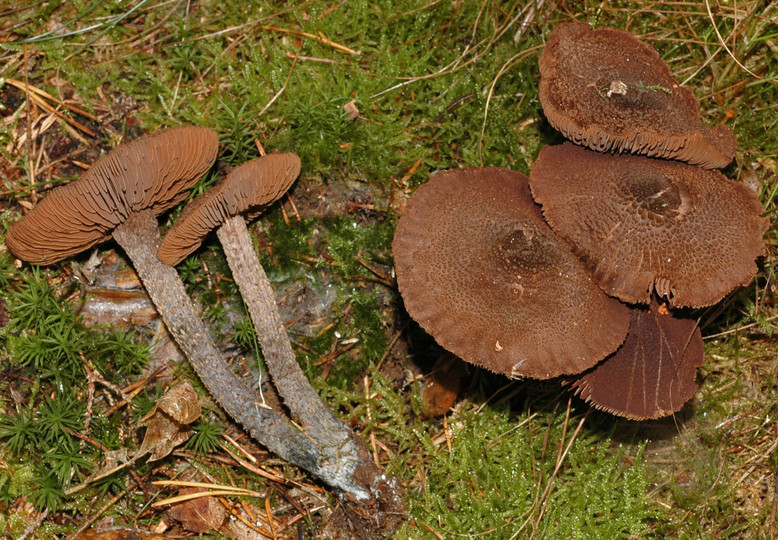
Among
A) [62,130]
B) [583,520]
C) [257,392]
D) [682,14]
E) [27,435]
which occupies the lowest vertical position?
[583,520]

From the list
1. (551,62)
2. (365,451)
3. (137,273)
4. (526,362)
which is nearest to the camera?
(526,362)

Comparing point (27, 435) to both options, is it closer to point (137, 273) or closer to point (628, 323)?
point (137, 273)

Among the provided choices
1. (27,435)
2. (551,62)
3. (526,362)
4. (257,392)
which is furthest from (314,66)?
(27,435)

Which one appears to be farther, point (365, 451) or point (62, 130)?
point (62, 130)

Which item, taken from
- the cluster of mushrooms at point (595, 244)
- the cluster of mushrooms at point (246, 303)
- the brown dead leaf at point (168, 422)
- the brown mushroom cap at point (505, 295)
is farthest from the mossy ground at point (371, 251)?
the brown mushroom cap at point (505, 295)

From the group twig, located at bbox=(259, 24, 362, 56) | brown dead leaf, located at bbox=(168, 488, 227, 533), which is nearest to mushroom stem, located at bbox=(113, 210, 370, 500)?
brown dead leaf, located at bbox=(168, 488, 227, 533)

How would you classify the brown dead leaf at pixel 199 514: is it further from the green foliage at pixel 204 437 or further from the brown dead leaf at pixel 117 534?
the green foliage at pixel 204 437

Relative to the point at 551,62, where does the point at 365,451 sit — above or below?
below

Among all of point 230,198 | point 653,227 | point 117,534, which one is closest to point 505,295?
point 653,227

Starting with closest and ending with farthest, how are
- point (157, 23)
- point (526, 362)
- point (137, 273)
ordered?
1. point (526, 362)
2. point (137, 273)
3. point (157, 23)
